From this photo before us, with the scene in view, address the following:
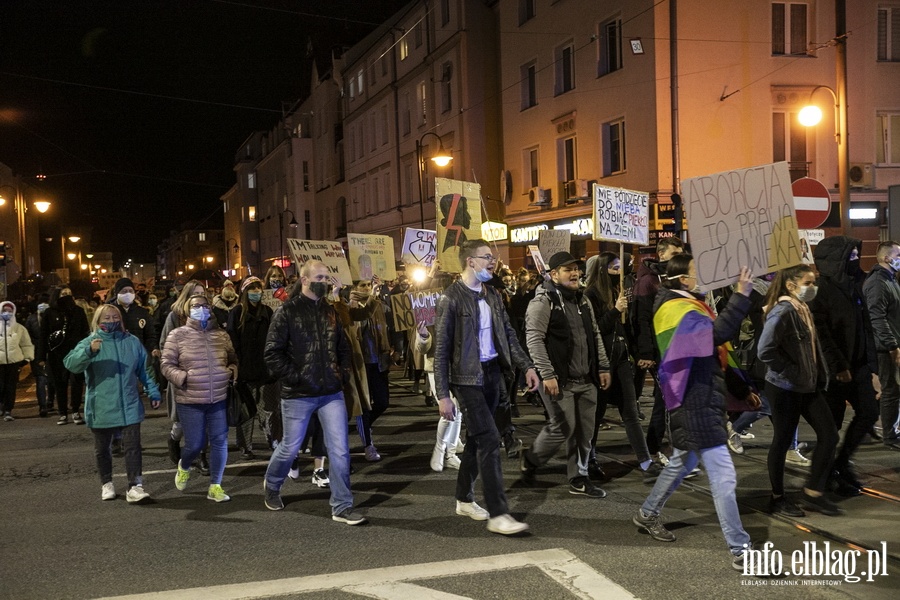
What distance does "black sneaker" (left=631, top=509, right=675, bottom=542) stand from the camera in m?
5.62

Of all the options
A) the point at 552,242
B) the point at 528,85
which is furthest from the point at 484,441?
the point at 528,85

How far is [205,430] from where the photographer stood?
7332 mm

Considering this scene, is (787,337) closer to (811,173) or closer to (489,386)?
(489,386)

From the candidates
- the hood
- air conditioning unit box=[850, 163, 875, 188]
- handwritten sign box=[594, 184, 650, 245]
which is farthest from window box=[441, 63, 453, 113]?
the hood

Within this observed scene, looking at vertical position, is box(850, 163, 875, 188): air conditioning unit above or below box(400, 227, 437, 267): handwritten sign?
above

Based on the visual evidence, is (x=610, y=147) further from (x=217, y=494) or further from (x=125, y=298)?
(x=217, y=494)

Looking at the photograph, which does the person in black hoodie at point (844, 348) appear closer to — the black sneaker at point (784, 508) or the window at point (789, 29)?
the black sneaker at point (784, 508)

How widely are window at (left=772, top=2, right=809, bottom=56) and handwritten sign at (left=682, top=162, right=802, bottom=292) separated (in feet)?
62.3

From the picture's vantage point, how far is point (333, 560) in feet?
17.9

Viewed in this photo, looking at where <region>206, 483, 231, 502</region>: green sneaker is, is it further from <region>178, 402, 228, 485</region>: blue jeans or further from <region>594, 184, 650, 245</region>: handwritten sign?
<region>594, 184, 650, 245</region>: handwritten sign

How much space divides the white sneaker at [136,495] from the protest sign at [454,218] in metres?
4.14

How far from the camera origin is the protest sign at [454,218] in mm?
9852

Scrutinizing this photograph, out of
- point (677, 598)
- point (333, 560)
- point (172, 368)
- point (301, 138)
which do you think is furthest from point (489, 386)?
point (301, 138)

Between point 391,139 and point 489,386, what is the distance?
119 feet
